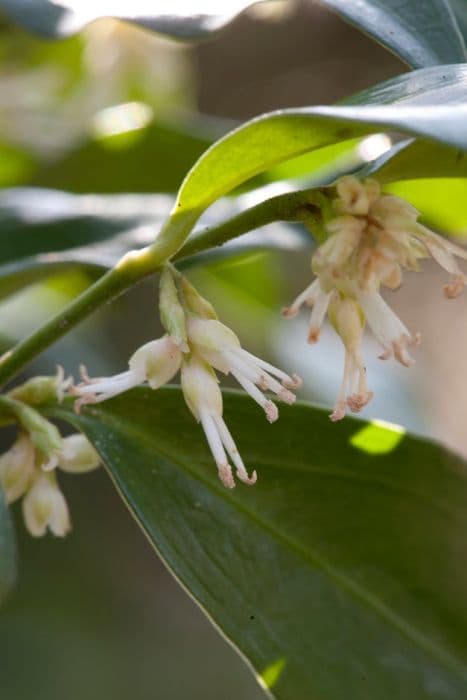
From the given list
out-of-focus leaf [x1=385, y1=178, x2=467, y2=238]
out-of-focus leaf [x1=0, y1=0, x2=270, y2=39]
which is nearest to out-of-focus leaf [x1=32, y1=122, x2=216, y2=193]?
out-of-focus leaf [x1=385, y1=178, x2=467, y2=238]

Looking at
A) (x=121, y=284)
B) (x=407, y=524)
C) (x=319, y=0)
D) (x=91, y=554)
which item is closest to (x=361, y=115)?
(x=121, y=284)

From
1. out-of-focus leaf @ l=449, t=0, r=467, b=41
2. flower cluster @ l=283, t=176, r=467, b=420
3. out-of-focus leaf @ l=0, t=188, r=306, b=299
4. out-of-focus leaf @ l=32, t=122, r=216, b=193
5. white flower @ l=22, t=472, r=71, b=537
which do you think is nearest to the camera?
flower cluster @ l=283, t=176, r=467, b=420

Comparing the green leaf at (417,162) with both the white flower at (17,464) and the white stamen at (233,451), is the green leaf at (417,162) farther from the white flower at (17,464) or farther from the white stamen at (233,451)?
the white flower at (17,464)

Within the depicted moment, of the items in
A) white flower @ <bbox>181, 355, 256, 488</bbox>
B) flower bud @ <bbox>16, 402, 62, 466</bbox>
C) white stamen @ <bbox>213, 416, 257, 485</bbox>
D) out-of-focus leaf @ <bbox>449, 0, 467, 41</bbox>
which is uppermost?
out-of-focus leaf @ <bbox>449, 0, 467, 41</bbox>

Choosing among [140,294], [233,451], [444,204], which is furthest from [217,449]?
[140,294]

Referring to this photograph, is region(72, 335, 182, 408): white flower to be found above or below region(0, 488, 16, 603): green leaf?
above

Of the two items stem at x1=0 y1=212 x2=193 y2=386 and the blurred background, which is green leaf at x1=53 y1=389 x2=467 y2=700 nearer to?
stem at x1=0 y1=212 x2=193 y2=386

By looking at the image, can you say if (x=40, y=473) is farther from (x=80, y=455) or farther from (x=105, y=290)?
(x=105, y=290)
